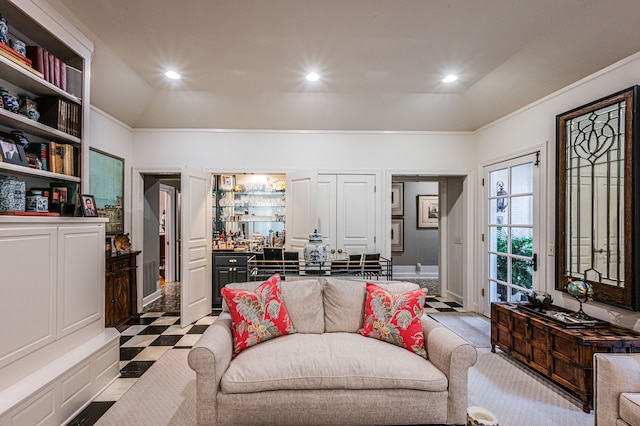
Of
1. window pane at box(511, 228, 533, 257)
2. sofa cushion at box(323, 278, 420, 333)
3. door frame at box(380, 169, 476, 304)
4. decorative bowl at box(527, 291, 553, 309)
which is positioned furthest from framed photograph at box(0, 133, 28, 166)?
window pane at box(511, 228, 533, 257)

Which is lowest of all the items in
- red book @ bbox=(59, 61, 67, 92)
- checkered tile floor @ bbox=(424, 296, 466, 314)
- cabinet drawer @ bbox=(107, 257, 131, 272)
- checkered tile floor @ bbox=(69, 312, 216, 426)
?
checkered tile floor @ bbox=(69, 312, 216, 426)

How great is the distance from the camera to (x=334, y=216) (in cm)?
485

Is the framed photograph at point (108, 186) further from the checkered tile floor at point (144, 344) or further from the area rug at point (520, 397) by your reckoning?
the area rug at point (520, 397)

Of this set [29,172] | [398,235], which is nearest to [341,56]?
[29,172]

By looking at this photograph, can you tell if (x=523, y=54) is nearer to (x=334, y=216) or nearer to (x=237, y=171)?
(x=334, y=216)

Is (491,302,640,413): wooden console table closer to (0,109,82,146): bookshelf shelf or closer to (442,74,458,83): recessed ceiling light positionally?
(442,74,458,83): recessed ceiling light

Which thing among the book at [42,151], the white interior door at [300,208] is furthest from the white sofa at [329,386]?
the white interior door at [300,208]

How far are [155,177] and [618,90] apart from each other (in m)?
5.80

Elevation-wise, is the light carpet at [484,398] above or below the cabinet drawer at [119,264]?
below

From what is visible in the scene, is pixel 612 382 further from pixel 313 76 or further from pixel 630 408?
pixel 313 76

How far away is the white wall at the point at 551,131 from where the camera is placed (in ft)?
8.64

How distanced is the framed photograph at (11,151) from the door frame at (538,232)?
4.60 metres

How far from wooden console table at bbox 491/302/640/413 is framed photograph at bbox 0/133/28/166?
4102mm

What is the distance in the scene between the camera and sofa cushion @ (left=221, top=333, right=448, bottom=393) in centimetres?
194
